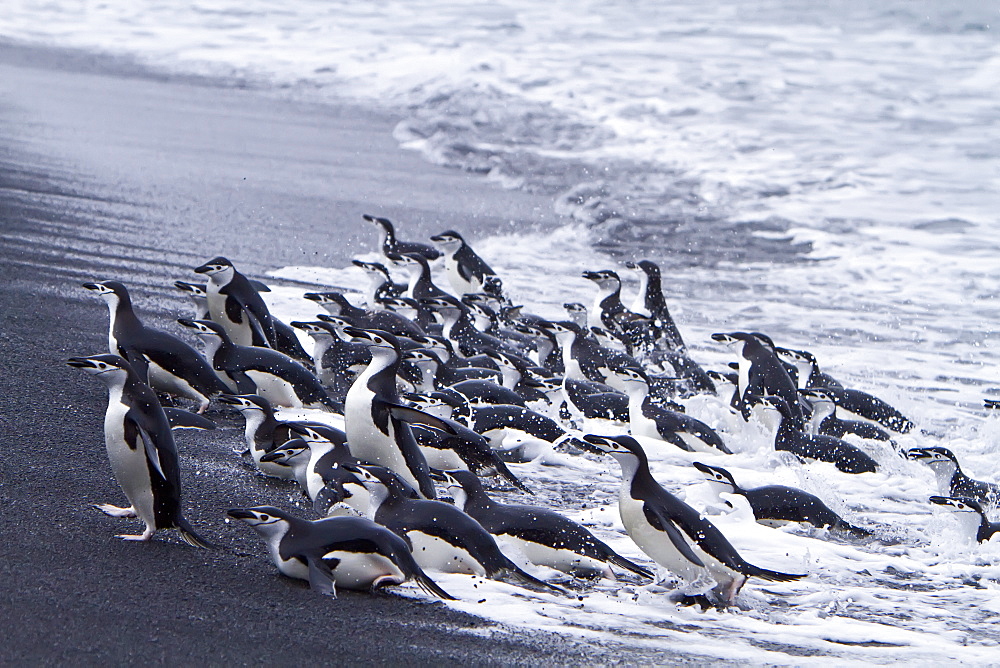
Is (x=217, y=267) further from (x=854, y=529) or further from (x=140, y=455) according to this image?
(x=854, y=529)

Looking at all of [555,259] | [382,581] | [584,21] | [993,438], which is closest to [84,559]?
[382,581]

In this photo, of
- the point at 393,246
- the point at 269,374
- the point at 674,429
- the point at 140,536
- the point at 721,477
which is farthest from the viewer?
the point at 393,246

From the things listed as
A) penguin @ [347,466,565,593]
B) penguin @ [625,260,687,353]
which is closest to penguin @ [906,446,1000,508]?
penguin @ [625,260,687,353]

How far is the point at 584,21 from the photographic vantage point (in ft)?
94.4

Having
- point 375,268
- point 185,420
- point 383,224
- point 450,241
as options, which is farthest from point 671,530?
point 383,224

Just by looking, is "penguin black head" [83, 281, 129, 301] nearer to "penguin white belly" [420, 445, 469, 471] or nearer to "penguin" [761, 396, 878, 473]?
"penguin white belly" [420, 445, 469, 471]

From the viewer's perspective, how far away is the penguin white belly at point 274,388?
5828 mm

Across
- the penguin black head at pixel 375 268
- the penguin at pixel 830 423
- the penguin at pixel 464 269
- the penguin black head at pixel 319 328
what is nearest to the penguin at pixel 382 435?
the penguin black head at pixel 319 328

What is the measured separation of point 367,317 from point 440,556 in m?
3.35

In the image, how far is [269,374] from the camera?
584 cm

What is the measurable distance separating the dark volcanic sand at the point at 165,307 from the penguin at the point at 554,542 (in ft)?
2.05

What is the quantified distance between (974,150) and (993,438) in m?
12.4

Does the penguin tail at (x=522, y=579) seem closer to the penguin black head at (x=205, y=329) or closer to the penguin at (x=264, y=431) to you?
the penguin at (x=264, y=431)

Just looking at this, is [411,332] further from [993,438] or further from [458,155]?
[458,155]
